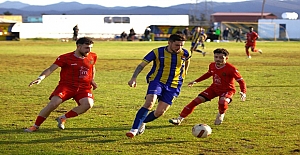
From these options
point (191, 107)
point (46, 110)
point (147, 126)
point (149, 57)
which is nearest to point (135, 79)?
point (149, 57)

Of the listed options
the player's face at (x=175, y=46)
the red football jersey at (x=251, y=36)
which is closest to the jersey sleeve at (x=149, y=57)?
the player's face at (x=175, y=46)

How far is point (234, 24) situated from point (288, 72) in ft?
187

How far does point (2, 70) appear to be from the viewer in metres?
24.0

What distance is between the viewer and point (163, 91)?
9.91 metres

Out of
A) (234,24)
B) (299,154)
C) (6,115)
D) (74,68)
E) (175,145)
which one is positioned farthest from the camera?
(234,24)

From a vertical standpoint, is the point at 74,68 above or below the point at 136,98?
above

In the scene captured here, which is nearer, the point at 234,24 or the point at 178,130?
the point at 178,130

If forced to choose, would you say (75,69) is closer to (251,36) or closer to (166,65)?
(166,65)

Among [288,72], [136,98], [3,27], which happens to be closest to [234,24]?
[3,27]

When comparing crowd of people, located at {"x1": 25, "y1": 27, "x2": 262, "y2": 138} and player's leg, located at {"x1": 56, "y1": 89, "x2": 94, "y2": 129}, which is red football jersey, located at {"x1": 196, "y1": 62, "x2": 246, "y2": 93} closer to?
crowd of people, located at {"x1": 25, "y1": 27, "x2": 262, "y2": 138}

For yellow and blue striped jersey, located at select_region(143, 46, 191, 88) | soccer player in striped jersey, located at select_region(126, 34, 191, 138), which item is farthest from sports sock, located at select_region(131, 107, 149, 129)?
yellow and blue striped jersey, located at select_region(143, 46, 191, 88)

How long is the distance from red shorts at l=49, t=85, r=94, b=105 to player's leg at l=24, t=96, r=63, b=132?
7 cm

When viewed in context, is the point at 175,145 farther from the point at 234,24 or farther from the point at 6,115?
the point at 234,24

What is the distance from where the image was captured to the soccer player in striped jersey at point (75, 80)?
396 inches
